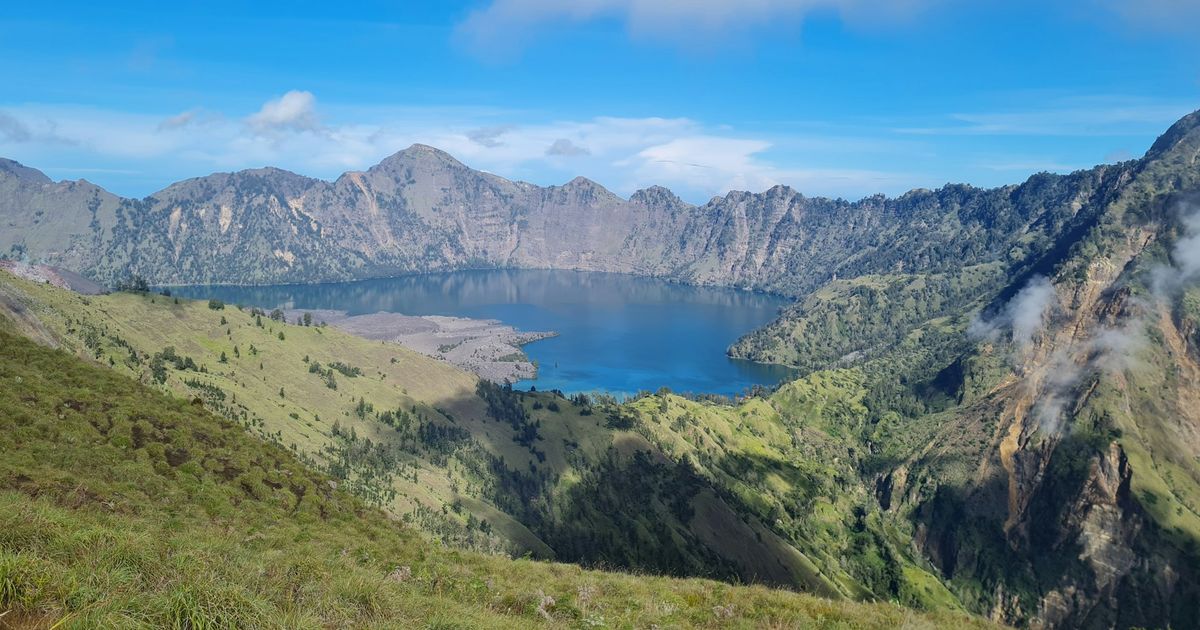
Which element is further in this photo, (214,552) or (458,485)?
(458,485)

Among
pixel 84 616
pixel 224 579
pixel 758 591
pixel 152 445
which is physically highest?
pixel 84 616

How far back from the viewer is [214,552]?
856 inches

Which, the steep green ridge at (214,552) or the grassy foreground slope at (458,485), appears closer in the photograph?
the steep green ridge at (214,552)

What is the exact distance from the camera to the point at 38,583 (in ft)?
45.9

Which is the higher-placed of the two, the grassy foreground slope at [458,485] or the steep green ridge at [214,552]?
the steep green ridge at [214,552]

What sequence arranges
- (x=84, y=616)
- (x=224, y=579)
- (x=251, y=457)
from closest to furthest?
(x=84, y=616), (x=224, y=579), (x=251, y=457)

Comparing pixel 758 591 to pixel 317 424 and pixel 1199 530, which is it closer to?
pixel 317 424

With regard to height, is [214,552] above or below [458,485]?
above

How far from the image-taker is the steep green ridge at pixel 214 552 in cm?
1483

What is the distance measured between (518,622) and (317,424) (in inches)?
6638

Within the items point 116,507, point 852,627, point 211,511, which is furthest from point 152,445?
point 852,627

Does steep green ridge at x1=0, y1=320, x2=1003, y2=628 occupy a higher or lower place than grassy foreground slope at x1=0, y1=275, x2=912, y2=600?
higher

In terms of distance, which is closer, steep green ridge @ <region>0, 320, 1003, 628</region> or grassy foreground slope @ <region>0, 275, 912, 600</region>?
steep green ridge @ <region>0, 320, 1003, 628</region>

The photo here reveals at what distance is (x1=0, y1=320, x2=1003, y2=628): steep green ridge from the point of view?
14.8 metres
